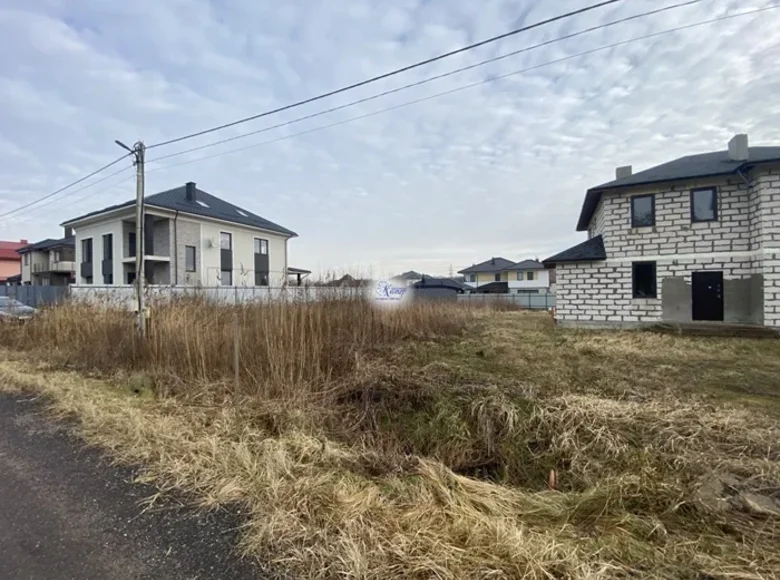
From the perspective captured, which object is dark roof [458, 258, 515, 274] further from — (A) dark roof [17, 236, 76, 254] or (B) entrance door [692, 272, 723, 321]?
(A) dark roof [17, 236, 76, 254]

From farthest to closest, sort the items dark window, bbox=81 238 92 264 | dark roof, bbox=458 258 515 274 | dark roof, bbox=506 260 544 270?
dark roof, bbox=458 258 515 274
dark roof, bbox=506 260 544 270
dark window, bbox=81 238 92 264

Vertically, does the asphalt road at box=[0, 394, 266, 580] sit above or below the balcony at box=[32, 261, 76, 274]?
below

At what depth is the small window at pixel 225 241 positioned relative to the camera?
26609mm

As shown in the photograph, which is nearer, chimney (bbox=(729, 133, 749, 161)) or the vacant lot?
the vacant lot

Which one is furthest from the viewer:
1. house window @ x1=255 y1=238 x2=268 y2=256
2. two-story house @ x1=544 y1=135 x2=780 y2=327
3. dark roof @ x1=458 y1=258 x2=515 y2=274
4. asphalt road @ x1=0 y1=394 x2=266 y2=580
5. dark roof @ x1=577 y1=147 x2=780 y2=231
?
dark roof @ x1=458 y1=258 x2=515 y2=274

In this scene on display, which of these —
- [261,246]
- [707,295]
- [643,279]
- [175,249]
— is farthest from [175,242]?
[707,295]

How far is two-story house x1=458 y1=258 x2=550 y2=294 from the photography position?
47906 millimetres

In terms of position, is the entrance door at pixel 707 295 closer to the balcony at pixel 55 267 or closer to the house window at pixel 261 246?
the house window at pixel 261 246

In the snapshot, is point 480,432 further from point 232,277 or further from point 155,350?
point 232,277

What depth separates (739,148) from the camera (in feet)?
43.6

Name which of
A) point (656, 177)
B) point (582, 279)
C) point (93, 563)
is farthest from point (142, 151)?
point (656, 177)

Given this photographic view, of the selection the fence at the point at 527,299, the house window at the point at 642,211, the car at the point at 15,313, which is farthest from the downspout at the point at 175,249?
the house window at the point at 642,211

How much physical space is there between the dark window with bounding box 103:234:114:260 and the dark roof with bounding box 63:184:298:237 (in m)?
1.65

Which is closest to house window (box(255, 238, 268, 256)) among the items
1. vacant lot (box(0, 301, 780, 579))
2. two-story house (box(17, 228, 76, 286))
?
two-story house (box(17, 228, 76, 286))
